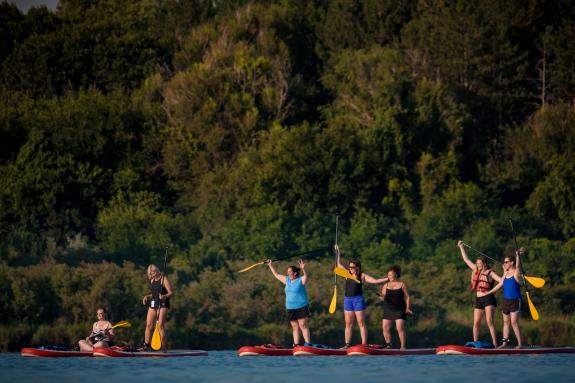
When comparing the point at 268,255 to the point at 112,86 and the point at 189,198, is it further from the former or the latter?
the point at 112,86

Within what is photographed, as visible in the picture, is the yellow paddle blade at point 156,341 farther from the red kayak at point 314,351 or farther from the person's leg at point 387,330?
the person's leg at point 387,330

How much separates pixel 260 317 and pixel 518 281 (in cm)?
1305

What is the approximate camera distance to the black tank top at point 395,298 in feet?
101

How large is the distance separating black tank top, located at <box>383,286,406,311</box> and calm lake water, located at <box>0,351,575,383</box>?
119cm

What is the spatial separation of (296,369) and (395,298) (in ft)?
15.1

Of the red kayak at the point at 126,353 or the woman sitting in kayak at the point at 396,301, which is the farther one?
the woman sitting in kayak at the point at 396,301

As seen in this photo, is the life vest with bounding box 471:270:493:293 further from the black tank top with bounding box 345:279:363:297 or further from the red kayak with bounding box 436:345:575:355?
the black tank top with bounding box 345:279:363:297

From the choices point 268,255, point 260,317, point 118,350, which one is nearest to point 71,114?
point 268,255

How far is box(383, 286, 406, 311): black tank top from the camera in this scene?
30.9 metres

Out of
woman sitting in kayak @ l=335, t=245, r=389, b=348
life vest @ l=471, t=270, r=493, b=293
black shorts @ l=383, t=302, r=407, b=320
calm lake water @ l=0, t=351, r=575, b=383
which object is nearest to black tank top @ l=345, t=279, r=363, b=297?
woman sitting in kayak @ l=335, t=245, r=389, b=348

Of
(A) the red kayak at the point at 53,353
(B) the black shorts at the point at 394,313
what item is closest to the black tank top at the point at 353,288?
(B) the black shorts at the point at 394,313

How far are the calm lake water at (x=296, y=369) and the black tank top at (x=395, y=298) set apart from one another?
3.90ft

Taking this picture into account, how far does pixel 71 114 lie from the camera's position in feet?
183

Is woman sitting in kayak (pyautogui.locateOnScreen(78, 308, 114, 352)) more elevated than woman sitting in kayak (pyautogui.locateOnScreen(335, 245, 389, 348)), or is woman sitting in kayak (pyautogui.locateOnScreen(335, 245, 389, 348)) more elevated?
woman sitting in kayak (pyautogui.locateOnScreen(335, 245, 389, 348))
